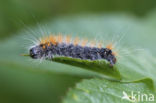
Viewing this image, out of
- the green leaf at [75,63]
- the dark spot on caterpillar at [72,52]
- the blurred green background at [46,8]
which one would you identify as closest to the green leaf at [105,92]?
the green leaf at [75,63]

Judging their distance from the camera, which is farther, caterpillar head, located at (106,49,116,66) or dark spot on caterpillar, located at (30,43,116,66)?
dark spot on caterpillar, located at (30,43,116,66)

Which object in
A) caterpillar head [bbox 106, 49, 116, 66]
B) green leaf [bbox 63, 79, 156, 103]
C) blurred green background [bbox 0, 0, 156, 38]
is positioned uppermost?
blurred green background [bbox 0, 0, 156, 38]

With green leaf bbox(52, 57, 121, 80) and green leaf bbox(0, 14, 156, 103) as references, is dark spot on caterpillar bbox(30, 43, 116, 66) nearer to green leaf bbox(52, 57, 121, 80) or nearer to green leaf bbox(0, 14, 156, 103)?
green leaf bbox(0, 14, 156, 103)

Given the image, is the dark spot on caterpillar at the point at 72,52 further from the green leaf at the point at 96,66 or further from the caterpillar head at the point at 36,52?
the green leaf at the point at 96,66

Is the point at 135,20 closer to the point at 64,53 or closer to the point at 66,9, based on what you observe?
the point at 66,9

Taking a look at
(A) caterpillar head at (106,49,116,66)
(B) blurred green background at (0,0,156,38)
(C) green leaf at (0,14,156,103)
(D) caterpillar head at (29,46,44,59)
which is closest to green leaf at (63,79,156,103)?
(C) green leaf at (0,14,156,103)

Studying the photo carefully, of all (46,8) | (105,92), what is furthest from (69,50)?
(46,8)
